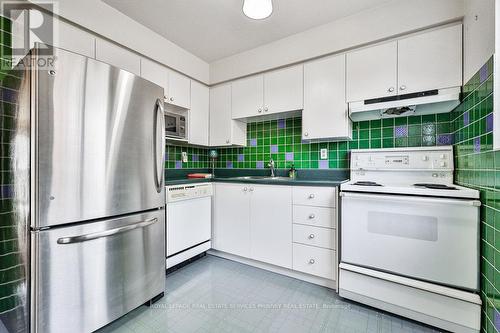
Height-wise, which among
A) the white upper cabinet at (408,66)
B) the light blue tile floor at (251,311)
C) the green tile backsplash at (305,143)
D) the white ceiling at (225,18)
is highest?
the white ceiling at (225,18)

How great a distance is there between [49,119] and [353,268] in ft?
6.96

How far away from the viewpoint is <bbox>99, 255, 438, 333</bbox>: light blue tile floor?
139cm

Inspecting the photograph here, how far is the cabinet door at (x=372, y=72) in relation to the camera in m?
1.75

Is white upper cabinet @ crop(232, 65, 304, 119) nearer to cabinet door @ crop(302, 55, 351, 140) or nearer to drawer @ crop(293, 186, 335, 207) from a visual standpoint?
cabinet door @ crop(302, 55, 351, 140)

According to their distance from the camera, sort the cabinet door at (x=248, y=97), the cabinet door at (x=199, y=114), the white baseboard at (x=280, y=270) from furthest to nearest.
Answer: the cabinet door at (x=199, y=114) → the cabinet door at (x=248, y=97) → the white baseboard at (x=280, y=270)

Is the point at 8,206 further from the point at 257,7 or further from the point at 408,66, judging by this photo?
the point at 408,66

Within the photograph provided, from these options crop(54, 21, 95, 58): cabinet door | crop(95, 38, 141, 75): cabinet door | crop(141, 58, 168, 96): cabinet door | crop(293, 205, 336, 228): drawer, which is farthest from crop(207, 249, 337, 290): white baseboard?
crop(54, 21, 95, 58): cabinet door

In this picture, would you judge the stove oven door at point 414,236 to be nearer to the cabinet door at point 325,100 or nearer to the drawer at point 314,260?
the drawer at point 314,260

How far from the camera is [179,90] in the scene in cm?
240

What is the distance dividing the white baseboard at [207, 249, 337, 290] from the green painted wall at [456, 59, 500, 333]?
3.01 feet

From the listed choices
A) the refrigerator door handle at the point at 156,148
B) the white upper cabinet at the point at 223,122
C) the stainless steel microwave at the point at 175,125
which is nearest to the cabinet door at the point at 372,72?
the white upper cabinet at the point at 223,122

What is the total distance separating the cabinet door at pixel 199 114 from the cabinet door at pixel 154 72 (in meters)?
0.38

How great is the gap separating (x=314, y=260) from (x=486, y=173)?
128 centimetres

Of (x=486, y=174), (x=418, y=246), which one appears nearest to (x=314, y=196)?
(x=418, y=246)
